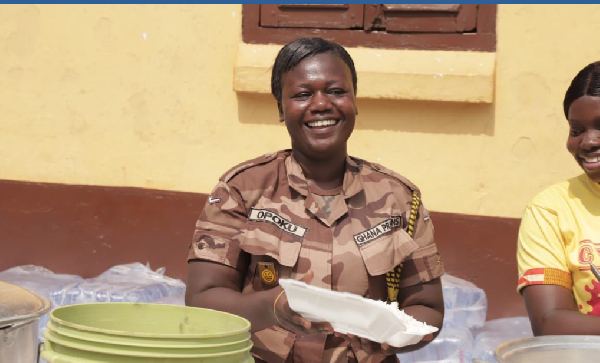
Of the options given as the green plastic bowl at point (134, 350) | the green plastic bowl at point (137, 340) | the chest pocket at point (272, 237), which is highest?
the chest pocket at point (272, 237)

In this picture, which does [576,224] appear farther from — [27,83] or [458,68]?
[27,83]

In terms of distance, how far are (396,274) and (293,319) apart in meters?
0.55

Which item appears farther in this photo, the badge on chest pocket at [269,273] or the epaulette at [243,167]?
the epaulette at [243,167]

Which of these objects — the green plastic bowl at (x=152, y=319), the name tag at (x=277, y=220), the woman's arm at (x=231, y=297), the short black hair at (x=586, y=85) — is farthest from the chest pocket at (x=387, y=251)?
the short black hair at (x=586, y=85)

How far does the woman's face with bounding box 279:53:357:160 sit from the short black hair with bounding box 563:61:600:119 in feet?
2.20

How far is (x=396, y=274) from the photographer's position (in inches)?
100

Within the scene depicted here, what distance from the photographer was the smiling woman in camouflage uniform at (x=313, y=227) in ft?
8.05

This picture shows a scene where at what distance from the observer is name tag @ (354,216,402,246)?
8.17 feet

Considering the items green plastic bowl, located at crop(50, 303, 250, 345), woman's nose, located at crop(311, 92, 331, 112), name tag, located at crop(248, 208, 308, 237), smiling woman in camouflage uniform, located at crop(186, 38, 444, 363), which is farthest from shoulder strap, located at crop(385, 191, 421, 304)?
green plastic bowl, located at crop(50, 303, 250, 345)

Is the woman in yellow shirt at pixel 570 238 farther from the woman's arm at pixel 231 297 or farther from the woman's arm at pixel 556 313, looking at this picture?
the woman's arm at pixel 231 297

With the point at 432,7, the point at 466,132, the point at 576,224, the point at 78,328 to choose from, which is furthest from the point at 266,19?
the point at 78,328

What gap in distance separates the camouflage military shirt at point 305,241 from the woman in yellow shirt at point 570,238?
30cm

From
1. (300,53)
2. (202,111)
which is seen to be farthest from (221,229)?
(202,111)

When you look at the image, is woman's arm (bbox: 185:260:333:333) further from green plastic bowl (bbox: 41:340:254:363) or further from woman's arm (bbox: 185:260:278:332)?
green plastic bowl (bbox: 41:340:254:363)
